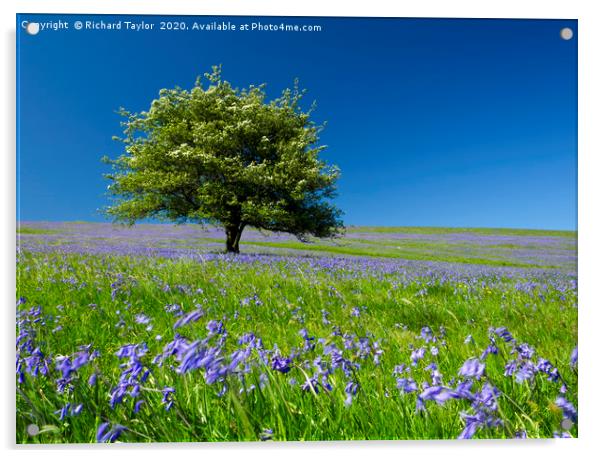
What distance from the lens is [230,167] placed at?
4.66m

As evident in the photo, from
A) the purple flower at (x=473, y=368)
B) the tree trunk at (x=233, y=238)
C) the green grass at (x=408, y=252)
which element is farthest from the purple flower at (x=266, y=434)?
the green grass at (x=408, y=252)

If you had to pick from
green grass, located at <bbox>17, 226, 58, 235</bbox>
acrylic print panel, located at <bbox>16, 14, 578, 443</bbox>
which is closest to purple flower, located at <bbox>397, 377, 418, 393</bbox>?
acrylic print panel, located at <bbox>16, 14, 578, 443</bbox>

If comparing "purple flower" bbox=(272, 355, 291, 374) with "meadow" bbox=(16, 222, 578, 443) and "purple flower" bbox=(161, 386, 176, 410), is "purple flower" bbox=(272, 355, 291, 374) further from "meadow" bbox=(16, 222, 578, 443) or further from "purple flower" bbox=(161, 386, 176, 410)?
"purple flower" bbox=(161, 386, 176, 410)

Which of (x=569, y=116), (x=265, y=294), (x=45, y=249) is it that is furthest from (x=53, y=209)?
(x=569, y=116)

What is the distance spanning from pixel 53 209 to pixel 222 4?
252 cm

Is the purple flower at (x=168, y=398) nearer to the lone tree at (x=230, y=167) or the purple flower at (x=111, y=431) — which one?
the purple flower at (x=111, y=431)

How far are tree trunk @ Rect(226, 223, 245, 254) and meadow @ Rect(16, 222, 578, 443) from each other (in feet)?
0.45

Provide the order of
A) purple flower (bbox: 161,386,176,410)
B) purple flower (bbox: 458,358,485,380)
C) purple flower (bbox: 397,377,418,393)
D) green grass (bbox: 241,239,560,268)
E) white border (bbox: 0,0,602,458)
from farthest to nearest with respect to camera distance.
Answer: green grass (bbox: 241,239,560,268)
white border (bbox: 0,0,602,458)
purple flower (bbox: 397,377,418,393)
purple flower (bbox: 161,386,176,410)
purple flower (bbox: 458,358,485,380)

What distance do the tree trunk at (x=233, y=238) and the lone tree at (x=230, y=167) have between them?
0.06 metres

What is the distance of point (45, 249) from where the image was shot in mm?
4551

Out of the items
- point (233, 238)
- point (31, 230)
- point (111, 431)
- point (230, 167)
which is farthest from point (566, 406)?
point (31, 230)

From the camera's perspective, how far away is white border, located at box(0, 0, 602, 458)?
11.9 ft
